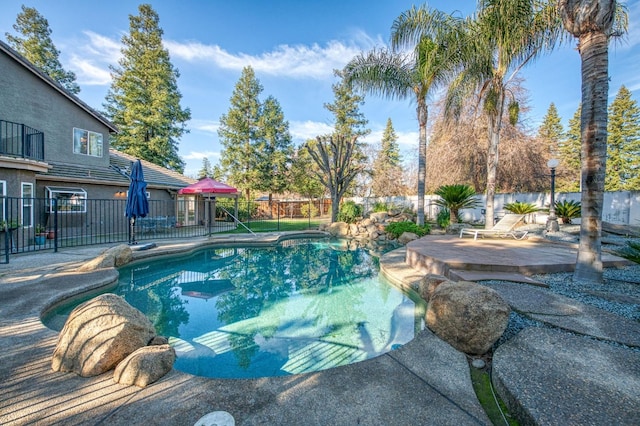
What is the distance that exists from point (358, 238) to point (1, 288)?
1221 cm

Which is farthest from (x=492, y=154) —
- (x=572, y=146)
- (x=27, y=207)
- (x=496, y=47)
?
(x=572, y=146)

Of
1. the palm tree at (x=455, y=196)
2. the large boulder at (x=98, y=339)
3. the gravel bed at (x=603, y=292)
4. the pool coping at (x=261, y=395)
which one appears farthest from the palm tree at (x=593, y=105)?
the palm tree at (x=455, y=196)

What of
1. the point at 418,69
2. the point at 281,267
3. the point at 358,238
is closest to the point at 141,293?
the point at 281,267

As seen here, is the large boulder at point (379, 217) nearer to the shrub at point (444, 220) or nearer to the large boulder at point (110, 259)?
the shrub at point (444, 220)

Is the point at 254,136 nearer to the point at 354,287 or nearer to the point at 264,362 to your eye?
the point at 354,287

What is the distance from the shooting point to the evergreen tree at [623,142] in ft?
87.2

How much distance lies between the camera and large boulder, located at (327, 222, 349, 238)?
→ 14.7 metres

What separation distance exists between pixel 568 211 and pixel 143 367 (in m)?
15.5

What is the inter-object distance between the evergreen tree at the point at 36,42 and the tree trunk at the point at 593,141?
2637 cm

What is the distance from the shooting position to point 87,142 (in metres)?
12.6

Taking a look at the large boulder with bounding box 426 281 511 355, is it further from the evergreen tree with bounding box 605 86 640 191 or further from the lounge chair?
the evergreen tree with bounding box 605 86 640 191

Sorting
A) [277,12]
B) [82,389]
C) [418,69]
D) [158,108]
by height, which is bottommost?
[82,389]

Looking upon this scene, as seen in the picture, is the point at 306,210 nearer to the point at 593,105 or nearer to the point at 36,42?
the point at 36,42

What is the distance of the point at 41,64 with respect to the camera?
1903 cm
